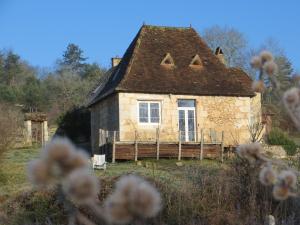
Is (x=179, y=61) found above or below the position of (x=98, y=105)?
above

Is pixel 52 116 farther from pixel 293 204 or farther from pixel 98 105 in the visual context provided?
pixel 293 204

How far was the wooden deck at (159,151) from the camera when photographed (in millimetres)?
26188

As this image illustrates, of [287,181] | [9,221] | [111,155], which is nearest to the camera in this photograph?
[287,181]

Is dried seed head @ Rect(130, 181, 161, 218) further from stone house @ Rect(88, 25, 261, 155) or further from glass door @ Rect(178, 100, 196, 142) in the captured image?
glass door @ Rect(178, 100, 196, 142)

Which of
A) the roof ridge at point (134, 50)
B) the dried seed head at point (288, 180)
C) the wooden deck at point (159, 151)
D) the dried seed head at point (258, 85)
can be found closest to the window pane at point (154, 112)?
the roof ridge at point (134, 50)

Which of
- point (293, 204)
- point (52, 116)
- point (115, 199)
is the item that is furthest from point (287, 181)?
point (52, 116)

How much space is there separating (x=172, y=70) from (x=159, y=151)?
6061 millimetres

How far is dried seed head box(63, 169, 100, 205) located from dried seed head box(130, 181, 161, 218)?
0.42ft

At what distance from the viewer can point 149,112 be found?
29703 mm

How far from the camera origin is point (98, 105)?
117ft

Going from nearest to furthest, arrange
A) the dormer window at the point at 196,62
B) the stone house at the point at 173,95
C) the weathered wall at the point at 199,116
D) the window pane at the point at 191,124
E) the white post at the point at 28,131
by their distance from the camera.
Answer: the weathered wall at the point at 199,116 < the stone house at the point at 173,95 < the window pane at the point at 191,124 < the dormer window at the point at 196,62 < the white post at the point at 28,131

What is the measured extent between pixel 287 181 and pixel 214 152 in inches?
991

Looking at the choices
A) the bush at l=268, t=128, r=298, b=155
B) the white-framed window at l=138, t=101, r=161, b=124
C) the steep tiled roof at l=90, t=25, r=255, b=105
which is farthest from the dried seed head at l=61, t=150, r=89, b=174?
the bush at l=268, t=128, r=298, b=155

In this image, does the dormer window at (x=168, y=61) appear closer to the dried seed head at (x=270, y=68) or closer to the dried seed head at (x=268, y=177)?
the dried seed head at (x=270, y=68)
